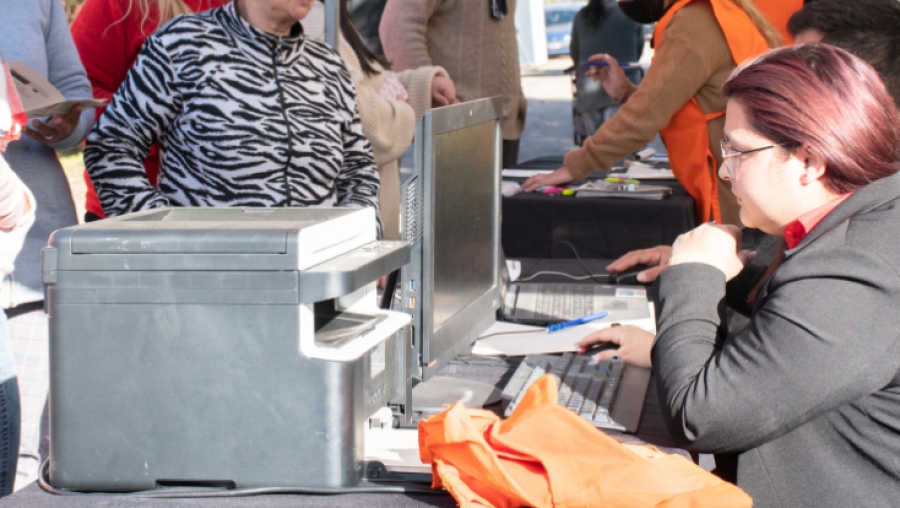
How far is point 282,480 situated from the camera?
1021mm

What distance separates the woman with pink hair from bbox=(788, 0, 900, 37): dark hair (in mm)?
897

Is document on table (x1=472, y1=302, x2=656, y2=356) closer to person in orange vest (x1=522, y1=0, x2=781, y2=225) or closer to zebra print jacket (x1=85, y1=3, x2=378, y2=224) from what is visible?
zebra print jacket (x1=85, y1=3, x2=378, y2=224)

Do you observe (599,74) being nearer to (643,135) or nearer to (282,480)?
(643,135)

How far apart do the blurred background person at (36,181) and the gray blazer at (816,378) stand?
1.37 metres

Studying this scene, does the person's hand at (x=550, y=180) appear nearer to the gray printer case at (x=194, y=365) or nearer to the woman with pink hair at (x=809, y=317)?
the woman with pink hair at (x=809, y=317)

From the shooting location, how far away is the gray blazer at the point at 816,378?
3.33 feet

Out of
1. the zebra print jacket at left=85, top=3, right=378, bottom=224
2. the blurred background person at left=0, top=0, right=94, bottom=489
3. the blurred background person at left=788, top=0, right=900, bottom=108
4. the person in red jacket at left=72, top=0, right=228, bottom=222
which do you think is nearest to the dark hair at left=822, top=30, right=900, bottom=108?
the blurred background person at left=788, top=0, right=900, bottom=108

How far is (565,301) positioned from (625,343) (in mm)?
465

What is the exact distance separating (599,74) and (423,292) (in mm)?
2431

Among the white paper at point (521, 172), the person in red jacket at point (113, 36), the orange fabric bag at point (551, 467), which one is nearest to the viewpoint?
the orange fabric bag at point (551, 467)

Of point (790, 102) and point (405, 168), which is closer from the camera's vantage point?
point (790, 102)

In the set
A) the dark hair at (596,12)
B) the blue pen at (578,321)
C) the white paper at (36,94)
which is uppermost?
the dark hair at (596,12)

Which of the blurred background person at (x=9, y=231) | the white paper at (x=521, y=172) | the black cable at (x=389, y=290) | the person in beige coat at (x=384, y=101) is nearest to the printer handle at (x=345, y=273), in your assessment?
the black cable at (x=389, y=290)

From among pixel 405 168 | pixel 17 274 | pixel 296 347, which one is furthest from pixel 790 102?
pixel 405 168
